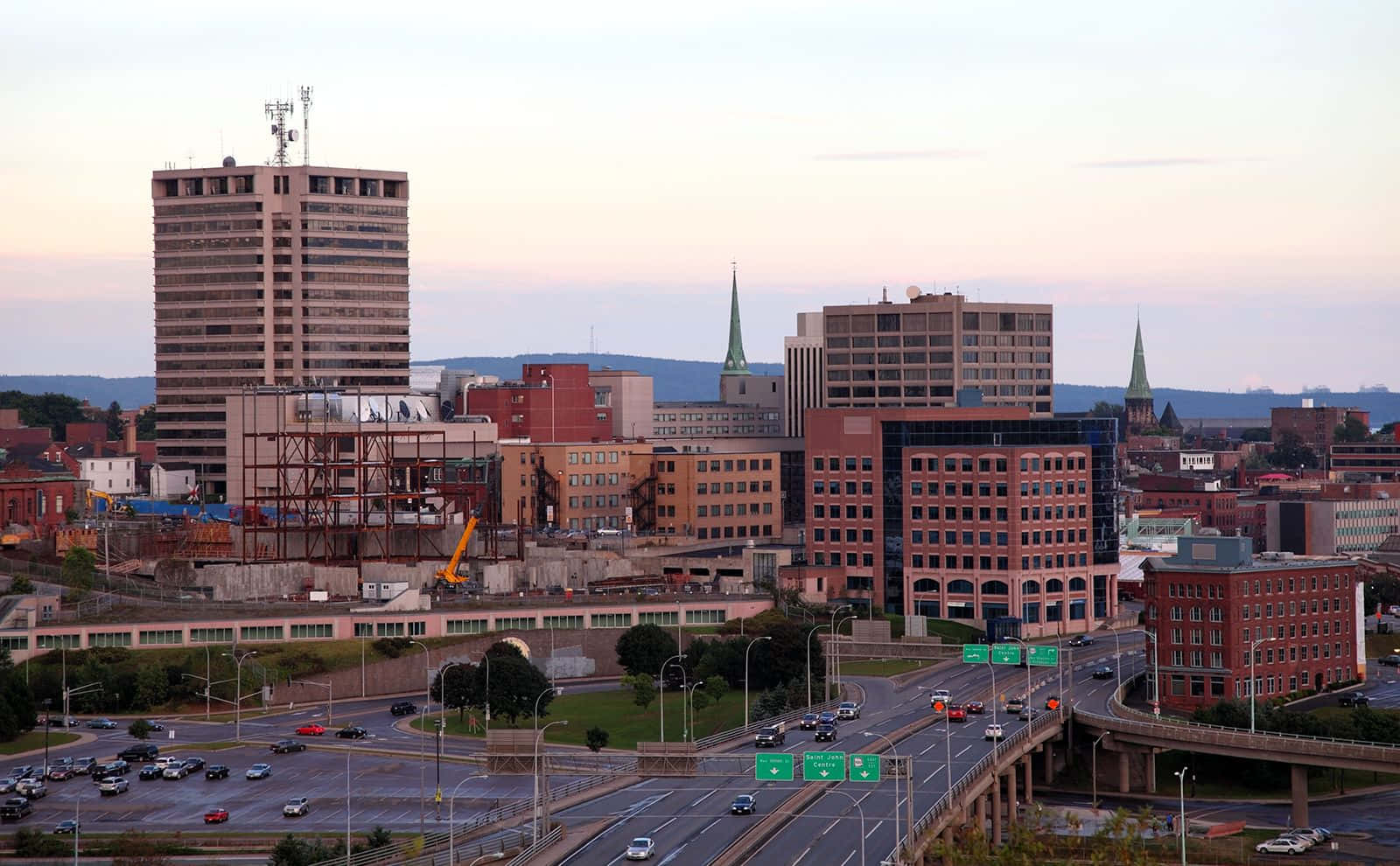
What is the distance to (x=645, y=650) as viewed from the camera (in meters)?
171

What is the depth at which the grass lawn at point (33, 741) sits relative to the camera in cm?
14438

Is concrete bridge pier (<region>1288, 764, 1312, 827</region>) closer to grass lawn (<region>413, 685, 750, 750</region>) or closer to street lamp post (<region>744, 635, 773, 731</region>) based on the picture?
street lamp post (<region>744, 635, 773, 731</region>)

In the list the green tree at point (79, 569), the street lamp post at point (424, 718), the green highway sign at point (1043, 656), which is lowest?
the street lamp post at point (424, 718)

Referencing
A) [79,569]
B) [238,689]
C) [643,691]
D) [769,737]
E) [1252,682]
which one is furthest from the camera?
[79,569]

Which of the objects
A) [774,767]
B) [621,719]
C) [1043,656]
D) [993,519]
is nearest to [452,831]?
[774,767]

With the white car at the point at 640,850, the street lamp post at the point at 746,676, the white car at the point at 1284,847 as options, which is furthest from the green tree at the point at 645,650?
the white car at the point at 640,850

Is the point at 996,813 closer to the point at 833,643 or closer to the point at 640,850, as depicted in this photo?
the point at 640,850

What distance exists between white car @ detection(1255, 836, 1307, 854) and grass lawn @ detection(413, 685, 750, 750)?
38.6 m

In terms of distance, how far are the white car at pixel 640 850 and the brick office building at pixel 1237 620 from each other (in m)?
71.2

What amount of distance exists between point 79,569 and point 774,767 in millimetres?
108062

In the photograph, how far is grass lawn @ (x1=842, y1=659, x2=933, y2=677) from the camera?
171m

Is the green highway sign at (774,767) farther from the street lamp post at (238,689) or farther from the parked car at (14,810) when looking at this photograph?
the street lamp post at (238,689)

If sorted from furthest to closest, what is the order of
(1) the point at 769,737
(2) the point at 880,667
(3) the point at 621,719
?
1. (2) the point at 880,667
2. (3) the point at 621,719
3. (1) the point at 769,737

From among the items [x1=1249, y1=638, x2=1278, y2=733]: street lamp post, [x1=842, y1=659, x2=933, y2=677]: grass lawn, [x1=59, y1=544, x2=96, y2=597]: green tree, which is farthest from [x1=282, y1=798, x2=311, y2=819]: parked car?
[x1=59, y1=544, x2=96, y2=597]: green tree
